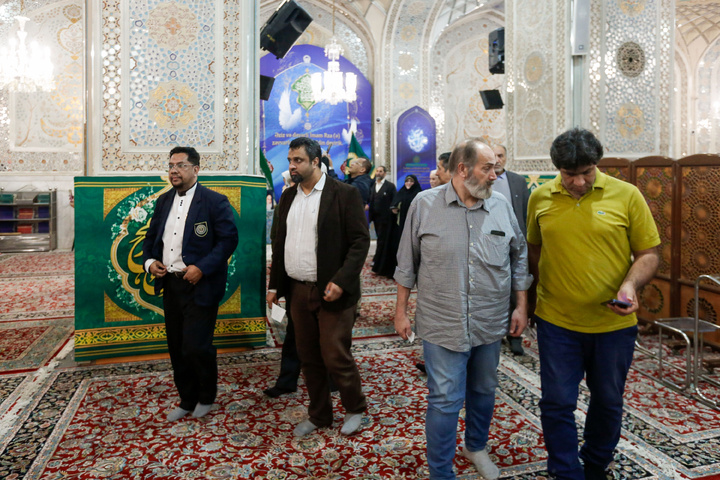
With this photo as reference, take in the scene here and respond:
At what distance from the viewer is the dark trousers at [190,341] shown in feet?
8.50

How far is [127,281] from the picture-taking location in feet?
11.8

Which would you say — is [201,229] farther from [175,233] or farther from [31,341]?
[31,341]

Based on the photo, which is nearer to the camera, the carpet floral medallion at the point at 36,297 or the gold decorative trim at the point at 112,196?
the gold decorative trim at the point at 112,196

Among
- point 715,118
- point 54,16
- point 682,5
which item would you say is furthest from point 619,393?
point 715,118

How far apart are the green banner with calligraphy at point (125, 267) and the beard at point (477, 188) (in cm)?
218

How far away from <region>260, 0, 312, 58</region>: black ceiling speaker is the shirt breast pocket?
385 centimetres

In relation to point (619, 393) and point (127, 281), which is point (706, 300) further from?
point (127, 281)

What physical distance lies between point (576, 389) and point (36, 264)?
819 cm

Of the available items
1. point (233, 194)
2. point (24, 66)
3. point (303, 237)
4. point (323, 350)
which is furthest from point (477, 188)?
point (24, 66)

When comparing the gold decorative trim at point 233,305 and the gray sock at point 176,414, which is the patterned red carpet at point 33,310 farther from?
the gray sock at point 176,414

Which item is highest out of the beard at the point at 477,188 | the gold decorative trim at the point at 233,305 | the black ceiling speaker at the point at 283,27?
the black ceiling speaker at the point at 283,27

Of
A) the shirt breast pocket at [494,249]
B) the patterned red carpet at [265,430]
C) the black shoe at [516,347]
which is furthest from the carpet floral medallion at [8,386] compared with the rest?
the black shoe at [516,347]

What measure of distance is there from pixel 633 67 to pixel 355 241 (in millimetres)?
3797

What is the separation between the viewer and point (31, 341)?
4.04 metres
